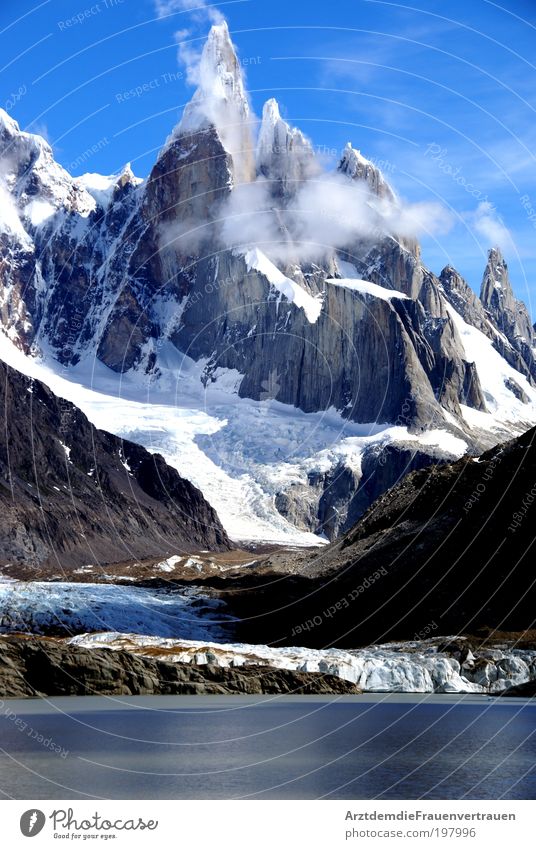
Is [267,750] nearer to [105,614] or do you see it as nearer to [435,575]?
[435,575]

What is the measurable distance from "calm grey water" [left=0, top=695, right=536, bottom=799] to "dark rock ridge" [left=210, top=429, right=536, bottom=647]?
4494 centimetres

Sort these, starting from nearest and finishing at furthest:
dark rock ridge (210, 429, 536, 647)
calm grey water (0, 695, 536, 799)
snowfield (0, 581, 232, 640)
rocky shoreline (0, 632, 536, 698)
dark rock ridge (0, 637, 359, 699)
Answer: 1. calm grey water (0, 695, 536, 799)
2. dark rock ridge (0, 637, 359, 699)
3. rocky shoreline (0, 632, 536, 698)
4. dark rock ridge (210, 429, 536, 647)
5. snowfield (0, 581, 232, 640)

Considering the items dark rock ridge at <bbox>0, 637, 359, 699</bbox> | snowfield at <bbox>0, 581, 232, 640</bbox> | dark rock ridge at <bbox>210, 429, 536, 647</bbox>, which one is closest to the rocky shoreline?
dark rock ridge at <bbox>0, 637, 359, 699</bbox>

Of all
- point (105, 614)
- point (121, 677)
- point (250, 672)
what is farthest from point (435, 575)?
point (121, 677)

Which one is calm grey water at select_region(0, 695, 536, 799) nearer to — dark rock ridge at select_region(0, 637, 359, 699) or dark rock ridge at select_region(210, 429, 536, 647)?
dark rock ridge at select_region(0, 637, 359, 699)

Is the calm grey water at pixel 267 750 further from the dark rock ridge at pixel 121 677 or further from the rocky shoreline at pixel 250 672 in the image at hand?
the rocky shoreline at pixel 250 672

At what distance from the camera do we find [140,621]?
567 ft

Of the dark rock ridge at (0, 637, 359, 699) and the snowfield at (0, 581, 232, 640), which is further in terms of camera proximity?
the snowfield at (0, 581, 232, 640)

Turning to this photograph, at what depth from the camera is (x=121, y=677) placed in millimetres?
106062

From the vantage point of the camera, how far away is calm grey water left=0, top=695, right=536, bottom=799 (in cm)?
5250

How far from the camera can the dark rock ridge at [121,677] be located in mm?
103125

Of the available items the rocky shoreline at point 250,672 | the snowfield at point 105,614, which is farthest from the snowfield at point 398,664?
the snowfield at point 105,614
